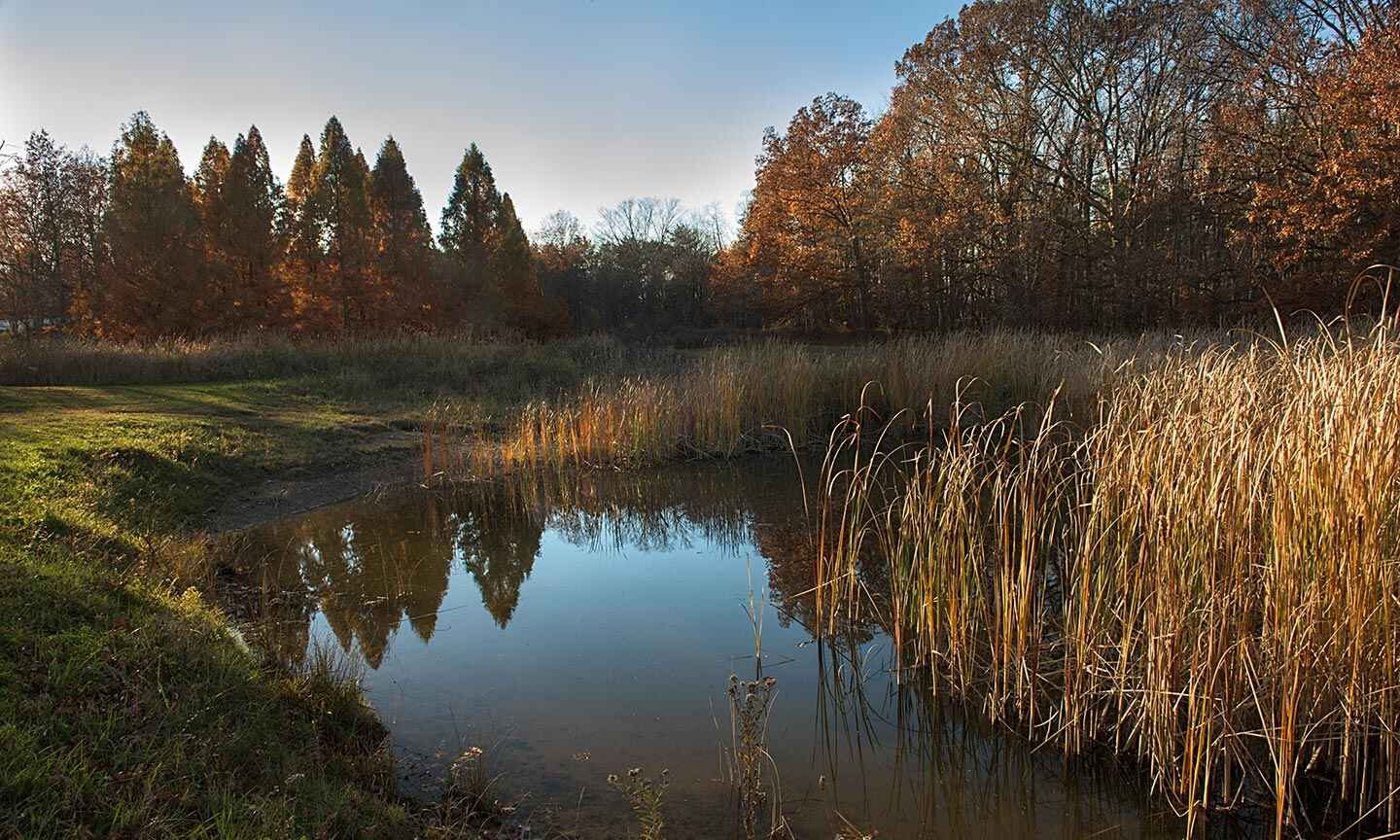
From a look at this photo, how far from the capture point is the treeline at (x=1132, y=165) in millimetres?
13656

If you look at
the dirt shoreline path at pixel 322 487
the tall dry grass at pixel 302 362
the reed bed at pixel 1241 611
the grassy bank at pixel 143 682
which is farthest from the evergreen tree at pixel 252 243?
the reed bed at pixel 1241 611

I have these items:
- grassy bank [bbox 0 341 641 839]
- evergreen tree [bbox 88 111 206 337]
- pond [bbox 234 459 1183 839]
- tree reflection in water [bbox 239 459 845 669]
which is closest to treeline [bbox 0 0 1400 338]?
evergreen tree [bbox 88 111 206 337]

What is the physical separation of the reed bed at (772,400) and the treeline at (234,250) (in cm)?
1303

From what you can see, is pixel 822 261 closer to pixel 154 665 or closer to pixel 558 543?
pixel 558 543

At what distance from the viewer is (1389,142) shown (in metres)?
12.7

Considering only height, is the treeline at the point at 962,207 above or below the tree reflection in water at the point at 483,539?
above

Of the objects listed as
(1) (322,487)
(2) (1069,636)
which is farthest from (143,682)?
(1) (322,487)

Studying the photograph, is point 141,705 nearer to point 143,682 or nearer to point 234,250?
point 143,682

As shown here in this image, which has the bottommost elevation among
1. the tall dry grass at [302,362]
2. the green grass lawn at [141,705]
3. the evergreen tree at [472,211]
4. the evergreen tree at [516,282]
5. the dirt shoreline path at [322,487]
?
the dirt shoreline path at [322,487]

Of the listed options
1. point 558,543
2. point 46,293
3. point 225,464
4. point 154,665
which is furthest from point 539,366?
point 46,293

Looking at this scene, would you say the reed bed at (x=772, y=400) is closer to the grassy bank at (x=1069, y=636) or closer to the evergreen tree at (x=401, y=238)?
the grassy bank at (x=1069, y=636)

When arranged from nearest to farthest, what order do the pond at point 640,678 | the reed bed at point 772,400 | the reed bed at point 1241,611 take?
the reed bed at point 1241,611, the pond at point 640,678, the reed bed at point 772,400

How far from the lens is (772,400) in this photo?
9562 millimetres

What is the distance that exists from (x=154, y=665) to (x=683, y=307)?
1162 inches
